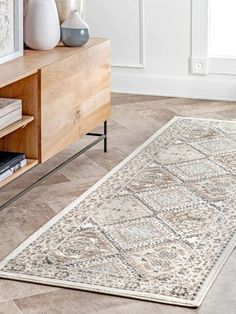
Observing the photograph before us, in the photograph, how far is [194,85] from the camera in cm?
554

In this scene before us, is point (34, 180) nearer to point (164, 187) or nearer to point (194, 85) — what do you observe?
point (164, 187)

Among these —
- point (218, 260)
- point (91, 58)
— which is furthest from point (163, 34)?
point (218, 260)

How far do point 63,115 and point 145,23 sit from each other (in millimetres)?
2085

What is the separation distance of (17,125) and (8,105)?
90mm

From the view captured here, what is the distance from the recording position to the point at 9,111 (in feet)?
10.9

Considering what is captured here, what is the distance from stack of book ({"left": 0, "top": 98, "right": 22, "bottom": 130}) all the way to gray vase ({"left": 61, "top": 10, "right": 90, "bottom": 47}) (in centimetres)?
59

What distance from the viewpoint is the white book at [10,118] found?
328 centimetres

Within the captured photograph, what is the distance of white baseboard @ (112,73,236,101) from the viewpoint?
549 centimetres

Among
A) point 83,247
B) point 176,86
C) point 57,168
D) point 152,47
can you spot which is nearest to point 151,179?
point 57,168

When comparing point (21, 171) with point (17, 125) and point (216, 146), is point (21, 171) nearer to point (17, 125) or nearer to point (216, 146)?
point (17, 125)

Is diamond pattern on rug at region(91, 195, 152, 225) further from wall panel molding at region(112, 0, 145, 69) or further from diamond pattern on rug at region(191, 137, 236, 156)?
wall panel molding at region(112, 0, 145, 69)

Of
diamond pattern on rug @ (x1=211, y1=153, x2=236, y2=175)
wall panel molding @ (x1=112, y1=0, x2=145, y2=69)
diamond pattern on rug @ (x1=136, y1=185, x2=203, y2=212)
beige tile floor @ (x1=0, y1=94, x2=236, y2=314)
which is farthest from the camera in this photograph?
wall panel molding @ (x1=112, y1=0, x2=145, y2=69)

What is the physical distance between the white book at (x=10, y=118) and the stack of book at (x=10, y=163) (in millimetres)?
143

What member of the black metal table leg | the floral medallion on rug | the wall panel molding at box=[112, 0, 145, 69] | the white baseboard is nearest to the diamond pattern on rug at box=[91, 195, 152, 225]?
the floral medallion on rug
